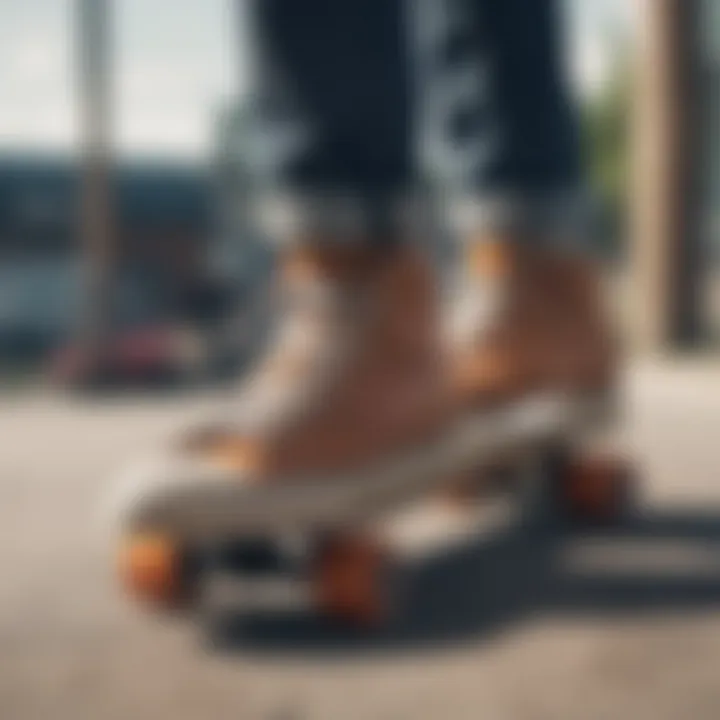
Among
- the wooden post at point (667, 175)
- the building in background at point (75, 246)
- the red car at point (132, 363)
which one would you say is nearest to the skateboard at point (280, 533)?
the red car at point (132, 363)

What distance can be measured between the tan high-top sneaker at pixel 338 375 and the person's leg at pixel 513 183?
0.87ft

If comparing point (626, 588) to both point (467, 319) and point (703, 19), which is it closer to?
point (467, 319)

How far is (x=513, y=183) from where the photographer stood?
1.63 meters

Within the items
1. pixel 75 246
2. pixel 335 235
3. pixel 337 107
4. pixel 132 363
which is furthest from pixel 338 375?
pixel 75 246

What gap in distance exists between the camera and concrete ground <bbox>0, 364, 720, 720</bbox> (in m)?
1.03

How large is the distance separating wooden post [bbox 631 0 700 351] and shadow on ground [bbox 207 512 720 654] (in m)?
2.21

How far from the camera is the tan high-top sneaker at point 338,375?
4.08 feet

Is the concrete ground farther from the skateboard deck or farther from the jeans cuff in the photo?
the jeans cuff

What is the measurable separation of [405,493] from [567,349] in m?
0.38

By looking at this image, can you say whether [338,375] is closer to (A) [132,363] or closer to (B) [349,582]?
(B) [349,582]

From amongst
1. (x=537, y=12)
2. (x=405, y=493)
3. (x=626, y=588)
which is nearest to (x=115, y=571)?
(x=405, y=493)

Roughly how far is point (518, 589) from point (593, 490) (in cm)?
34

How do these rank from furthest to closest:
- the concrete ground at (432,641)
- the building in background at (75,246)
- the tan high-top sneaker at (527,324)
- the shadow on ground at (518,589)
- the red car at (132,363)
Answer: the building in background at (75,246)
the red car at (132,363)
the tan high-top sneaker at (527,324)
the shadow on ground at (518,589)
the concrete ground at (432,641)

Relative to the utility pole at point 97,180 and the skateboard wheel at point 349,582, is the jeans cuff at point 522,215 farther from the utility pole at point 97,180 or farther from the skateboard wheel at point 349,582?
the utility pole at point 97,180
